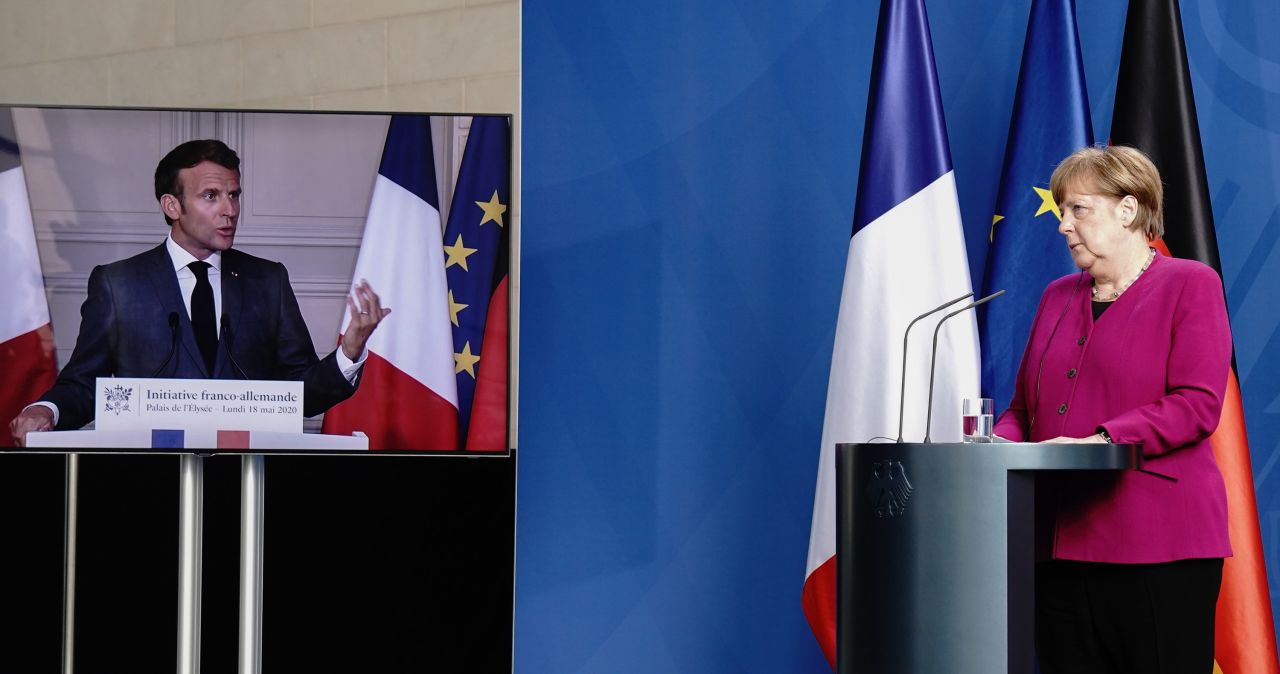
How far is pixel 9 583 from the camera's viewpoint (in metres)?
2.86

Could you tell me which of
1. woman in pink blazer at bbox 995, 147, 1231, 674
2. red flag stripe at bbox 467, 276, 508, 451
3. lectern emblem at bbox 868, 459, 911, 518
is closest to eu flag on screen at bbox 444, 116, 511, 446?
red flag stripe at bbox 467, 276, 508, 451

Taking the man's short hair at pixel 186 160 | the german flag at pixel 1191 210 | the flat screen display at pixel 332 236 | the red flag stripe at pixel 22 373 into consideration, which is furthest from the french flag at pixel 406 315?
the german flag at pixel 1191 210

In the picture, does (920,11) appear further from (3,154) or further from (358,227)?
(3,154)

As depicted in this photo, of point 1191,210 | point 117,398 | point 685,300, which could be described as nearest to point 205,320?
point 117,398

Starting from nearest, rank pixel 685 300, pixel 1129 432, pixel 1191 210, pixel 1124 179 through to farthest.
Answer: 1. pixel 1129 432
2. pixel 1124 179
3. pixel 1191 210
4. pixel 685 300

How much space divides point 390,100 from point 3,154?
102 centimetres

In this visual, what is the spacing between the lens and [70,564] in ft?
9.34

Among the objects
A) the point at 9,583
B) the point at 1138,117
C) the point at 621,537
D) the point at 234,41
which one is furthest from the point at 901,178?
the point at 9,583

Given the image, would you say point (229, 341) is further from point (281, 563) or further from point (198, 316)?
point (281, 563)

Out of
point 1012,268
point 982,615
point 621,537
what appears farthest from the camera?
point 621,537

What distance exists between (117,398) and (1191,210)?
7.34 feet

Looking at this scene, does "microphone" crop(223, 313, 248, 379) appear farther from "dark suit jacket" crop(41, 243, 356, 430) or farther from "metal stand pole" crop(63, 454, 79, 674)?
"metal stand pole" crop(63, 454, 79, 674)

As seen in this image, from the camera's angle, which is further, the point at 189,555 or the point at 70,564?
the point at 70,564

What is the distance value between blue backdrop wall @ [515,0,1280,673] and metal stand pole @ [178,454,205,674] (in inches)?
36.7
